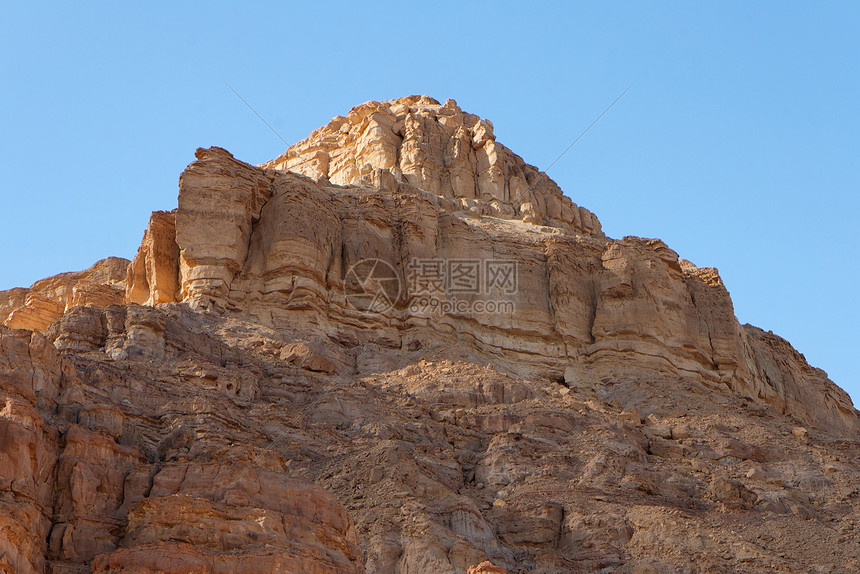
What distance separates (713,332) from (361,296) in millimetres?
18712

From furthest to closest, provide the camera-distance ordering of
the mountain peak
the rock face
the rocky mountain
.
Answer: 1. the mountain peak
2. the rock face
3. the rocky mountain

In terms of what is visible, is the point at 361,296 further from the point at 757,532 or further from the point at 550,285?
the point at 757,532

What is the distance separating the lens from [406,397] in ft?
169

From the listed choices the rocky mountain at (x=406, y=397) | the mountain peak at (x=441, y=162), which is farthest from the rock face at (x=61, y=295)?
the mountain peak at (x=441, y=162)

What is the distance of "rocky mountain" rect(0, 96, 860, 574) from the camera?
3262 centimetres

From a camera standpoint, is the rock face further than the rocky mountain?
Yes

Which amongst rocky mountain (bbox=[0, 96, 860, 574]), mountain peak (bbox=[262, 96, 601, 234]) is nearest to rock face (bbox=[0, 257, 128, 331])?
rocky mountain (bbox=[0, 96, 860, 574])

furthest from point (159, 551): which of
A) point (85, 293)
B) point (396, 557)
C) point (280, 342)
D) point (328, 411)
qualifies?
point (85, 293)

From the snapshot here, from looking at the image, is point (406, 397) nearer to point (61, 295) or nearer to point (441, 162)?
point (61, 295)

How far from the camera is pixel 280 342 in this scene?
56.0 meters

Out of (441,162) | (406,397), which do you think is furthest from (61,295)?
(406,397)

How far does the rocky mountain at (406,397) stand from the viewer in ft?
107

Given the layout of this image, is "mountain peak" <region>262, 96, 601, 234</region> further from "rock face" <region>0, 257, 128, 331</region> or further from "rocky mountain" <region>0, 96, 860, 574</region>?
"rock face" <region>0, 257, 128, 331</region>

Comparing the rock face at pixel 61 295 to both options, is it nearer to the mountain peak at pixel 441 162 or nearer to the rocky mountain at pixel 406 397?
the rocky mountain at pixel 406 397
